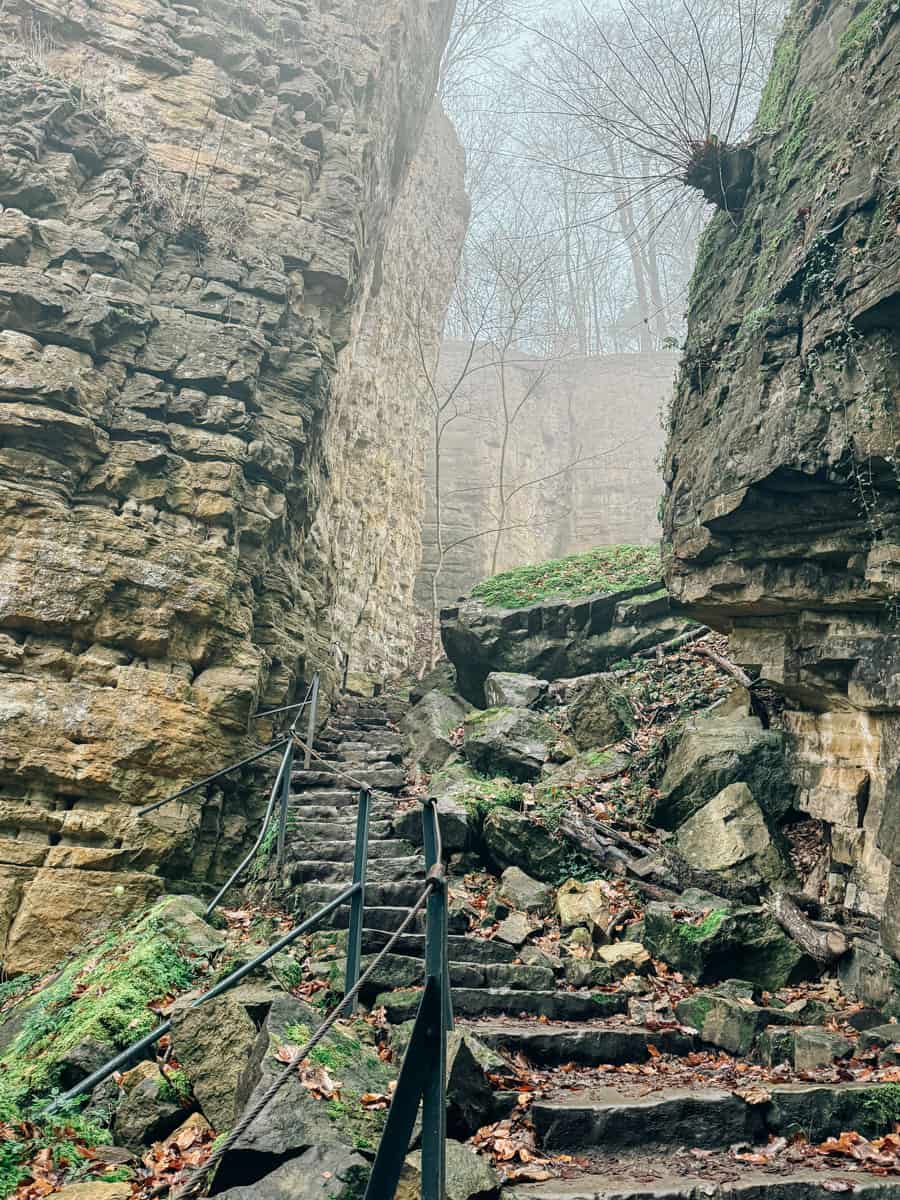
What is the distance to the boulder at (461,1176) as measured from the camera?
2.78m

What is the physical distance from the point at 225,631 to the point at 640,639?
20.9 feet

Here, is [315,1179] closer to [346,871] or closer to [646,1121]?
[646,1121]

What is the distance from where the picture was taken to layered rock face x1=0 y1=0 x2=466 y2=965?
6805 millimetres

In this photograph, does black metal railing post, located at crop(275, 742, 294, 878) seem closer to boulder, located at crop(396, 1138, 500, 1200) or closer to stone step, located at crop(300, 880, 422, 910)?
stone step, located at crop(300, 880, 422, 910)

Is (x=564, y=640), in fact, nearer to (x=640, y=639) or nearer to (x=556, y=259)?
(x=640, y=639)

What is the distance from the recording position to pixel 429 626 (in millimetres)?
18266

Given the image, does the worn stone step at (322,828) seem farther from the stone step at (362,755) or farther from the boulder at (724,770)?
the boulder at (724,770)

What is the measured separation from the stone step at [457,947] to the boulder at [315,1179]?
2.32 metres

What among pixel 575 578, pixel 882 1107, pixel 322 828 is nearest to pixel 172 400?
pixel 322 828

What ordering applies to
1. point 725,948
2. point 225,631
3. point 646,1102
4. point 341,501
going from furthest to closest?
point 341,501 → point 225,631 → point 725,948 → point 646,1102

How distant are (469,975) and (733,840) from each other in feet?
9.32

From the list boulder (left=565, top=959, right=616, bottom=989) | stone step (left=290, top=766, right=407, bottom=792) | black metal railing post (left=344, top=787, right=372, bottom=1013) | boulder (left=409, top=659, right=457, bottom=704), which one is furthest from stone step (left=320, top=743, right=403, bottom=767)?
black metal railing post (left=344, top=787, right=372, bottom=1013)

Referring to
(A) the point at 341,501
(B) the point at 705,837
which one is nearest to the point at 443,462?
(A) the point at 341,501

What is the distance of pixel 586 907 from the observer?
6.18 meters
